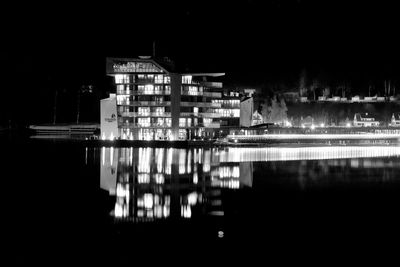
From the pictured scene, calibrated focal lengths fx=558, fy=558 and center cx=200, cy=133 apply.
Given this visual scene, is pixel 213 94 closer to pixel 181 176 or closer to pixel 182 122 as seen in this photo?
pixel 182 122

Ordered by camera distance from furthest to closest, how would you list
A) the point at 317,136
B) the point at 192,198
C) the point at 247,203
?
the point at 317,136 → the point at 192,198 → the point at 247,203

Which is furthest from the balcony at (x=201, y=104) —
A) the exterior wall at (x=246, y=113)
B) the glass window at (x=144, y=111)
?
the exterior wall at (x=246, y=113)

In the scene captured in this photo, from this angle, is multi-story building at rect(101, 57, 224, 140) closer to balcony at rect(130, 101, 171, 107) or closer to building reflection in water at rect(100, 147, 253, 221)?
balcony at rect(130, 101, 171, 107)

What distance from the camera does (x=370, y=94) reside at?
83.9m

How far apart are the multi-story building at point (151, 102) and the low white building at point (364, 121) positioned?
95.5ft

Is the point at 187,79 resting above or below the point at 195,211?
above

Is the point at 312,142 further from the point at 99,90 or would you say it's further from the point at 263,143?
the point at 99,90

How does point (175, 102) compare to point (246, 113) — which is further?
point (246, 113)

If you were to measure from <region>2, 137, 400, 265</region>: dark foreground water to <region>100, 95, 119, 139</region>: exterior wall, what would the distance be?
17413mm

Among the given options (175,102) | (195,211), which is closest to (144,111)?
(175,102)

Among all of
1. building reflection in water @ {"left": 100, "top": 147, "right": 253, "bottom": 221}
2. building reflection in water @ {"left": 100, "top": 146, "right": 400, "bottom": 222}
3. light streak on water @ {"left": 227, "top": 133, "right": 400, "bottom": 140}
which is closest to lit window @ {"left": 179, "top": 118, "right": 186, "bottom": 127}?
light streak on water @ {"left": 227, "top": 133, "right": 400, "bottom": 140}

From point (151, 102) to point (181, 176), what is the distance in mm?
22789

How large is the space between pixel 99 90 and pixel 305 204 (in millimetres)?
61715

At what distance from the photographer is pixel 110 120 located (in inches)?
1914
